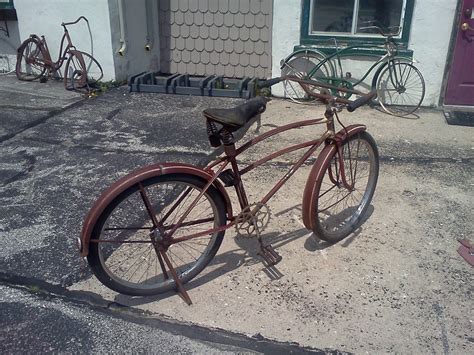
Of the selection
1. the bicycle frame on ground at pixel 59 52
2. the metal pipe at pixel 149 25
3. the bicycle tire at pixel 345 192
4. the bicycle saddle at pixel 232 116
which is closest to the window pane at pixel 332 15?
the metal pipe at pixel 149 25

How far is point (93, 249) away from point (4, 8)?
6430mm

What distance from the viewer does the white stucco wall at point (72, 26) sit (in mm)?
6777

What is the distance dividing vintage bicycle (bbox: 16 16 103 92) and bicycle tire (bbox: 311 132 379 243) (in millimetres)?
4619

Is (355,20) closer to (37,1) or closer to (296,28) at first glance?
(296,28)

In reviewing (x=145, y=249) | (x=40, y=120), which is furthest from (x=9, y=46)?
(x=145, y=249)

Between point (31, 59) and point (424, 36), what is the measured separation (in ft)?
19.4

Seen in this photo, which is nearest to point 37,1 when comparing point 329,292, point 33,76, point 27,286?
point 33,76

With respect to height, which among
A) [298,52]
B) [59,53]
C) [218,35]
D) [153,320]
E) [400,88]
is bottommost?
[153,320]

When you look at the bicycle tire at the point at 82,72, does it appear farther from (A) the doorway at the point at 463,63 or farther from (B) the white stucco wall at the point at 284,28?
(A) the doorway at the point at 463,63

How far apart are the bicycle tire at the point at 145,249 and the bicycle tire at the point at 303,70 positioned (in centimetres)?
348

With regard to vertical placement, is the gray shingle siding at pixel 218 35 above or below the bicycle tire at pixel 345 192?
above

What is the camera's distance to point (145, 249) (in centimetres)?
310

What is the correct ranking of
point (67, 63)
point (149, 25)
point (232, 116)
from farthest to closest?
point (149, 25) < point (67, 63) < point (232, 116)

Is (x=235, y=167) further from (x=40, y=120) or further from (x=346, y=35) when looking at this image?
(x=346, y=35)
